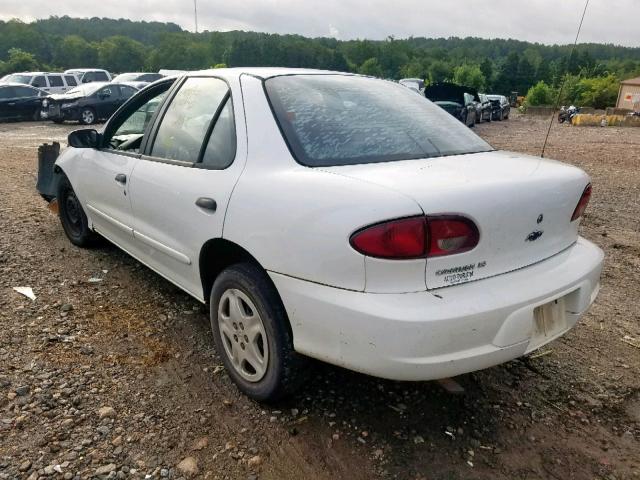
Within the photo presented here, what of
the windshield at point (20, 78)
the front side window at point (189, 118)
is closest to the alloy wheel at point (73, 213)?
the front side window at point (189, 118)

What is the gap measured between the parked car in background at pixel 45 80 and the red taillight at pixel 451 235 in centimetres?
2280

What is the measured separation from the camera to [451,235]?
1.90m

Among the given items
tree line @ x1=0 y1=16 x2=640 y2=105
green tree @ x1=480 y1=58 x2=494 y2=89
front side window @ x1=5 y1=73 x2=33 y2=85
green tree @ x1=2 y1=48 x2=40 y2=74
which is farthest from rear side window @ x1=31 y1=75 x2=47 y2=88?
green tree @ x1=480 y1=58 x2=494 y2=89

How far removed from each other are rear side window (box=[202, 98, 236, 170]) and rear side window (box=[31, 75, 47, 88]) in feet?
72.6

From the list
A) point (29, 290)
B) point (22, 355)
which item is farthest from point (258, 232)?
point (29, 290)

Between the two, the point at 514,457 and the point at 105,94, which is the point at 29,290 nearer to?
the point at 514,457

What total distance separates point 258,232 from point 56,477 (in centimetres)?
125

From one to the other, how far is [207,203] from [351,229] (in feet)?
3.01

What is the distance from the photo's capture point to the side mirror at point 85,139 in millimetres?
3748

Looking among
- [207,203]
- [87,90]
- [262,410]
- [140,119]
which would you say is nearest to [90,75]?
[87,90]

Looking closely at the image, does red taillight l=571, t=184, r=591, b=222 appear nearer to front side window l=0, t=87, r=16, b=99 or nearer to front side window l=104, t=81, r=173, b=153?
front side window l=104, t=81, r=173, b=153

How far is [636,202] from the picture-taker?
7.17 meters

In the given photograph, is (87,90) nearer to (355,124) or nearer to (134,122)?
(134,122)

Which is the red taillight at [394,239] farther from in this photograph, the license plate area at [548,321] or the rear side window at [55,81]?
the rear side window at [55,81]
